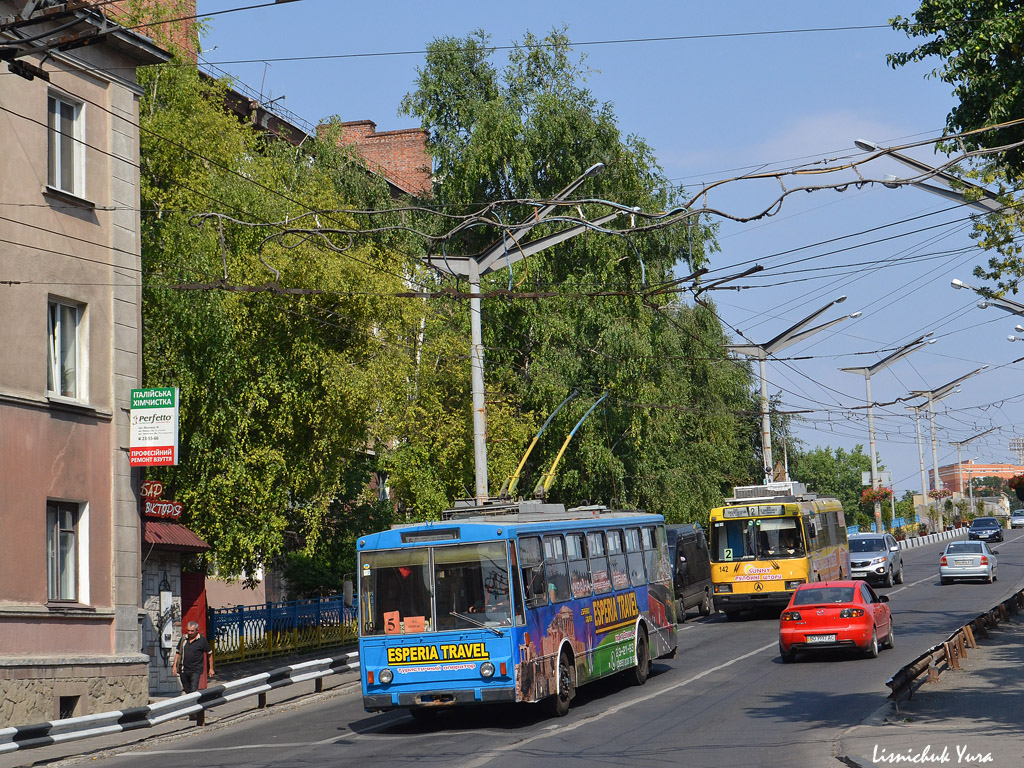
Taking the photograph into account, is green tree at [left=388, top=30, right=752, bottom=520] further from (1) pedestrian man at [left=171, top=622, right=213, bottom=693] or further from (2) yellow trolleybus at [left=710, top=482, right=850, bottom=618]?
(1) pedestrian man at [left=171, top=622, right=213, bottom=693]

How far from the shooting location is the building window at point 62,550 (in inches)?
811

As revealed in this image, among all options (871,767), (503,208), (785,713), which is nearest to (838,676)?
(785,713)

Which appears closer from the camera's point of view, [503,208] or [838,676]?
[838,676]

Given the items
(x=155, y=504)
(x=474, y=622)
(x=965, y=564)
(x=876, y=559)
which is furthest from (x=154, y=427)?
(x=965, y=564)

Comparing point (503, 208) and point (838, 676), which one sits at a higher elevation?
point (503, 208)

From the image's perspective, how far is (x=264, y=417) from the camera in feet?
85.0

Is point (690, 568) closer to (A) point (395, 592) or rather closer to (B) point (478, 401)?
(B) point (478, 401)

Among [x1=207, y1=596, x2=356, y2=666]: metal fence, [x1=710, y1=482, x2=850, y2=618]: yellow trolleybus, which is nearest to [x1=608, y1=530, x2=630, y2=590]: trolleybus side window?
[x1=207, y1=596, x2=356, y2=666]: metal fence

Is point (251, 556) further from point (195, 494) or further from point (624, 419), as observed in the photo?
point (624, 419)

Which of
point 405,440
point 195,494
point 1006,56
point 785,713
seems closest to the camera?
point 785,713

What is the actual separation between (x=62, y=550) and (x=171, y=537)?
2.89 m

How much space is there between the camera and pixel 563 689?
18234mm

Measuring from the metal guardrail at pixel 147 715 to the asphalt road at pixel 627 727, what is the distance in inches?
17.7

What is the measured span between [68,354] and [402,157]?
1404 inches
